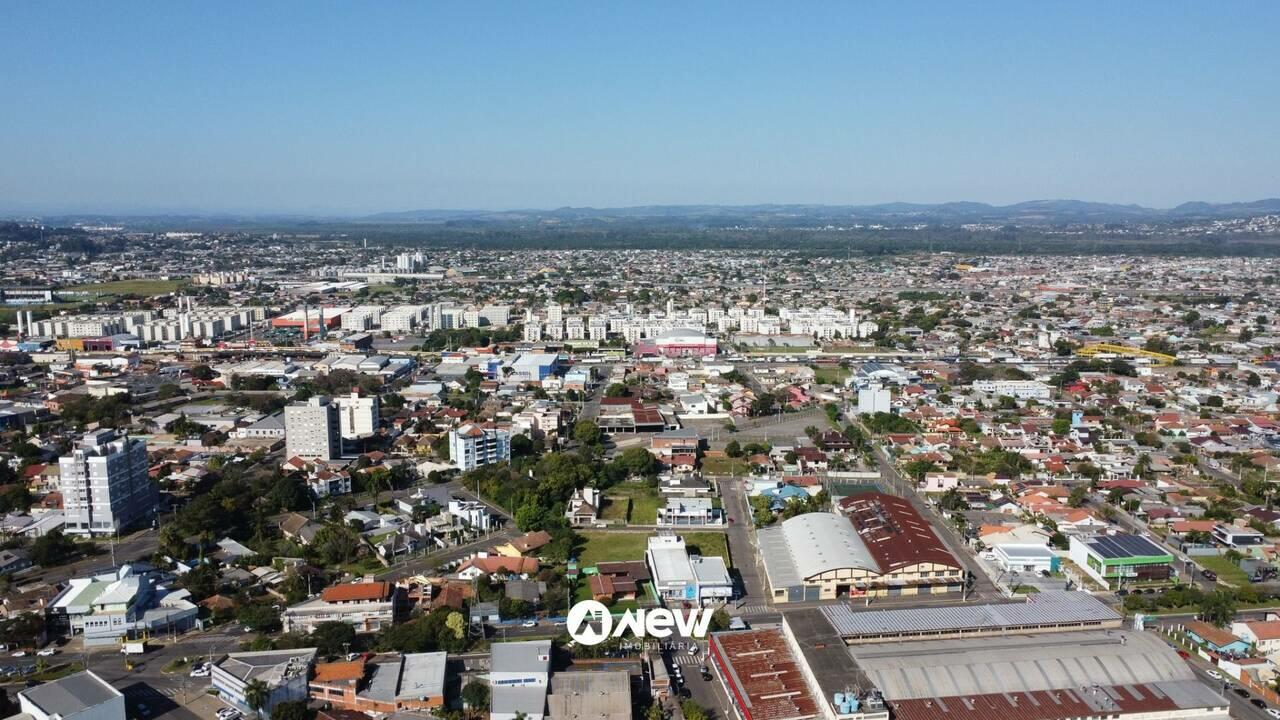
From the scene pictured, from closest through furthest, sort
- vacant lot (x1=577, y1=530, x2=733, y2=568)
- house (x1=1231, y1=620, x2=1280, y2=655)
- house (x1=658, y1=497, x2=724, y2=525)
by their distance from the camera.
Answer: house (x1=1231, y1=620, x2=1280, y2=655) → vacant lot (x1=577, y1=530, x2=733, y2=568) → house (x1=658, y1=497, x2=724, y2=525)

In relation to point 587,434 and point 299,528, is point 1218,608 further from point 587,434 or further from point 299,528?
point 299,528

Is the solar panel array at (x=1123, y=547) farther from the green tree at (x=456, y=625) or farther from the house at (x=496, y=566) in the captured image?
the green tree at (x=456, y=625)

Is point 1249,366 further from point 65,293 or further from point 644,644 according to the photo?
point 65,293

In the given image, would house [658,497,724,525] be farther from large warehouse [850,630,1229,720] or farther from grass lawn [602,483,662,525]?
large warehouse [850,630,1229,720]

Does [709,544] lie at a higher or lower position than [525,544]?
lower

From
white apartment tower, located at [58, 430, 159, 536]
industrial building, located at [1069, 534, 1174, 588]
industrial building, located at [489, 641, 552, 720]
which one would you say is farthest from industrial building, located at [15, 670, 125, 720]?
industrial building, located at [1069, 534, 1174, 588]

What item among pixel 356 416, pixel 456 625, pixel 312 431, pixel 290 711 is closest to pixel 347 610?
pixel 456 625
